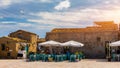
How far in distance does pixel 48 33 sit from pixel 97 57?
711 centimetres

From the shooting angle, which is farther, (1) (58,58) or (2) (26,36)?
(2) (26,36)

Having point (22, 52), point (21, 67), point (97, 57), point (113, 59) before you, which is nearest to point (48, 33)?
point (22, 52)

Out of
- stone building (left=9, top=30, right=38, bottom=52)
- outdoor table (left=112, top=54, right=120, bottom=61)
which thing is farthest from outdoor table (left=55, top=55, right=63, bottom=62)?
stone building (left=9, top=30, right=38, bottom=52)

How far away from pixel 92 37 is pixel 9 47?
1103 cm

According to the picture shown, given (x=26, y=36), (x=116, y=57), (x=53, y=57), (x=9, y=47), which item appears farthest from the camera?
(x=26, y=36)

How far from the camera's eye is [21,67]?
817 inches

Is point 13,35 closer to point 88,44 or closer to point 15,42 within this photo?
point 15,42

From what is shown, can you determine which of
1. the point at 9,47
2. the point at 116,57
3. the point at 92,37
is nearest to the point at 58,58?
the point at 116,57

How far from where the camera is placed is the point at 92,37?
34.8 m

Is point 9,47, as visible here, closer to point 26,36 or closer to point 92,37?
point 26,36

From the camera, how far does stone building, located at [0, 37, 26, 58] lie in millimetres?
36875

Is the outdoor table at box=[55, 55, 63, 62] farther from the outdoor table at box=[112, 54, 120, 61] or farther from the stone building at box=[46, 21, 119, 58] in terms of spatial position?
the stone building at box=[46, 21, 119, 58]

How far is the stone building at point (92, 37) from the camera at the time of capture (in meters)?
34.1

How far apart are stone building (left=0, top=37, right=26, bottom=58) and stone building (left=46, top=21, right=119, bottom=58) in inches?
178
